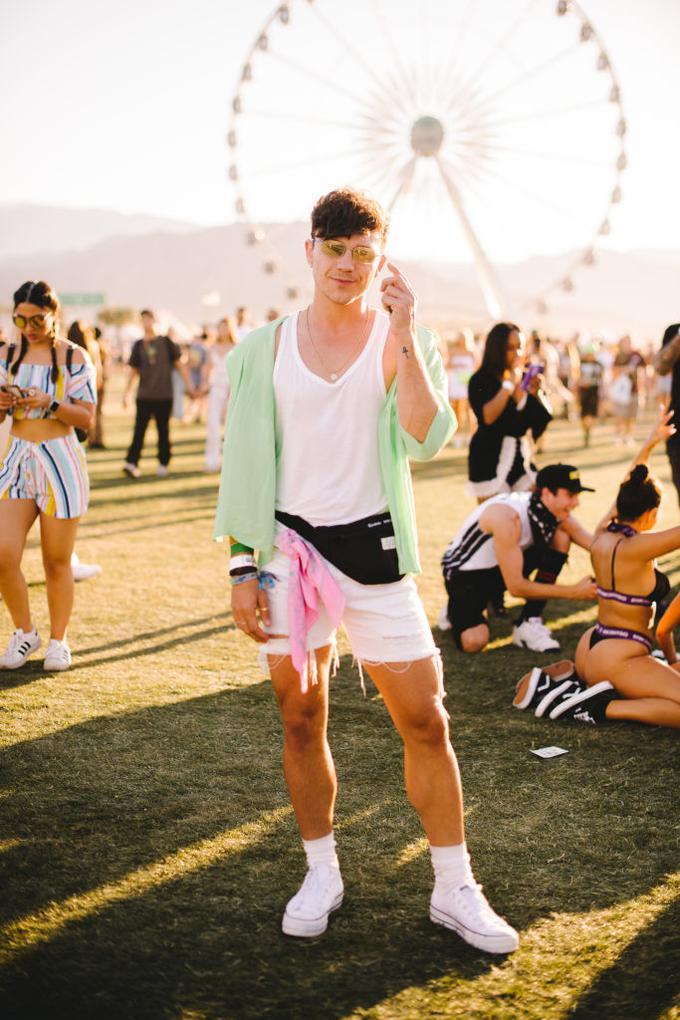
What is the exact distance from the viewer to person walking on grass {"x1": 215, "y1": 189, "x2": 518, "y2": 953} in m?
2.54

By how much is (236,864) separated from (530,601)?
2958mm

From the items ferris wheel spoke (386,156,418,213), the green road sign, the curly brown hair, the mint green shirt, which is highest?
ferris wheel spoke (386,156,418,213)

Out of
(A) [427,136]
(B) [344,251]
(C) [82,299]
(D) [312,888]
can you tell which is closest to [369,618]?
(D) [312,888]

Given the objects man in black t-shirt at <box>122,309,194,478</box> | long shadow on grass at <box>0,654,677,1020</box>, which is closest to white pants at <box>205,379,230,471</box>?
man in black t-shirt at <box>122,309,194,478</box>

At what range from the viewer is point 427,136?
957 inches

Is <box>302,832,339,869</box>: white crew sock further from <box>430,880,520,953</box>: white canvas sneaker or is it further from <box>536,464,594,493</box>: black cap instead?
<box>536,464,594,493</box>: black cap

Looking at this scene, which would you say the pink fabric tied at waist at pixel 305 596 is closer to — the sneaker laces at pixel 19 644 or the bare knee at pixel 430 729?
the bare knee at pixel 430 729

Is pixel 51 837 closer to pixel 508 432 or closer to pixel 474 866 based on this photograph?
pixel 474 866

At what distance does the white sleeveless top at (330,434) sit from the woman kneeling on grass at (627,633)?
6.80ft

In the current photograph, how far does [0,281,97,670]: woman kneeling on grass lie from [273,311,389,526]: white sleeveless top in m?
2.42

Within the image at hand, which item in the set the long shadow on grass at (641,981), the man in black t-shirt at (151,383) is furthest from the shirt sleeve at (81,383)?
the man in black t-shirt at (151,383)

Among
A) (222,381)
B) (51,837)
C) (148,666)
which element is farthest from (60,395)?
(222,381)

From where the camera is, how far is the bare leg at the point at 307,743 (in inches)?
105

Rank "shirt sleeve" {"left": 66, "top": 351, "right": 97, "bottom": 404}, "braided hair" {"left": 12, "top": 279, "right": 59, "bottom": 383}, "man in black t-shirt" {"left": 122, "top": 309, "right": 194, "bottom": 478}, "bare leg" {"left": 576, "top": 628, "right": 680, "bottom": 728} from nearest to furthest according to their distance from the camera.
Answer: "bare leg" {"left": 576, "top": 628, "right": 680, "bottom": 728}, "braided hair" {"left": 12, "top": 279, "right": 59, "bottom": 383}, "shirt sleeve" {"left": 66, "top": 351, "right": 97, "bottom": 404}, "man in black t-shirt" {"left": 122, "top": 309, "right": 194, "bottom": 478}
